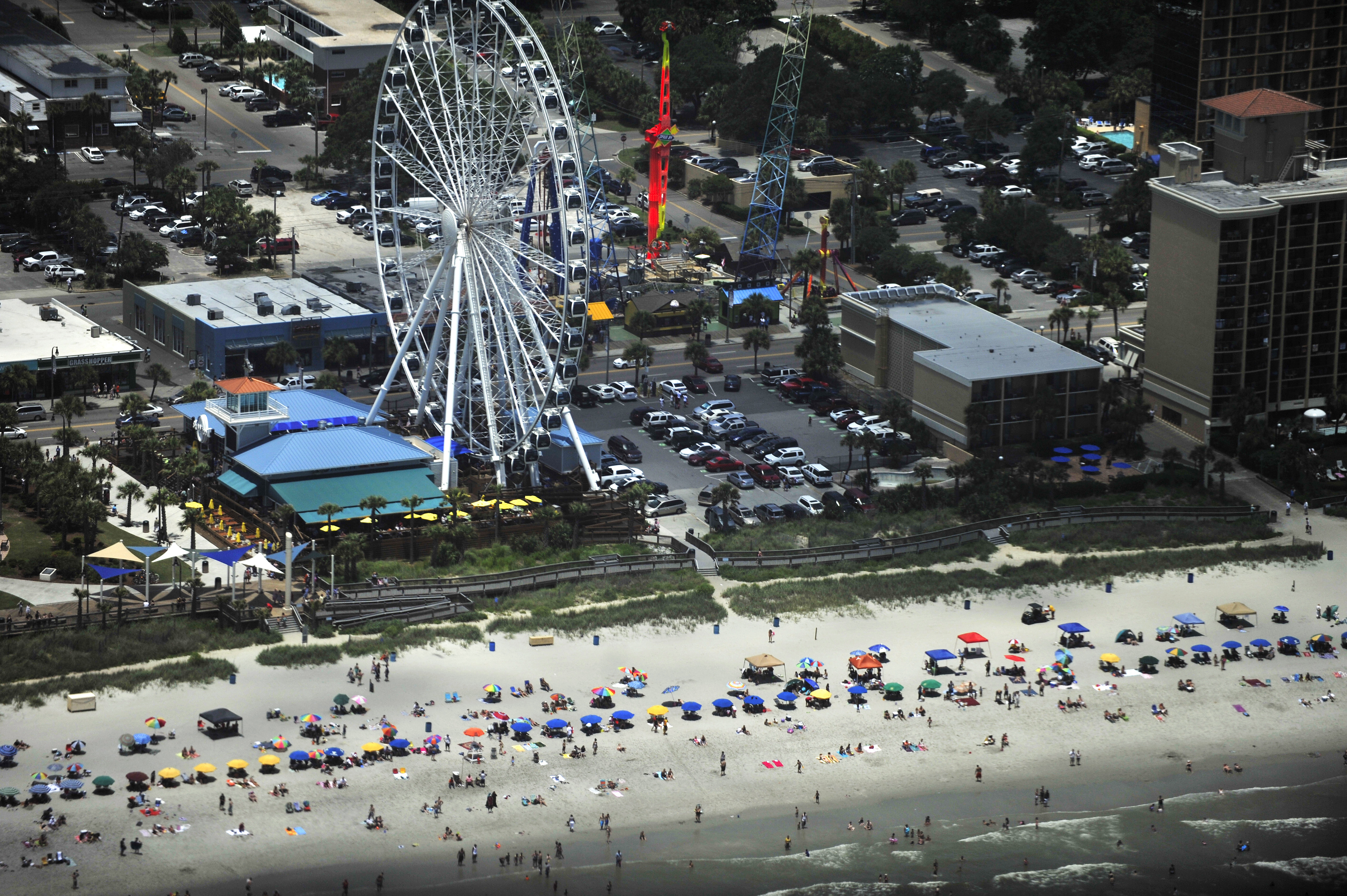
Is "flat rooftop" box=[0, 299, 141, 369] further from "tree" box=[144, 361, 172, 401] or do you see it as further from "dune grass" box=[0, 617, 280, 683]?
"dune grass" box=[0, 617, 280, 683]

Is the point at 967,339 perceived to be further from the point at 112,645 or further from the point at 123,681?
the point at 123,681

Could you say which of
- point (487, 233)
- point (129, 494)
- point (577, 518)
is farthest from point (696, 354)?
point (129, 494)

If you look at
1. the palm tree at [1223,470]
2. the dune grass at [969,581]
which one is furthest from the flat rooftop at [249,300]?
the palm tree at [1223,470]

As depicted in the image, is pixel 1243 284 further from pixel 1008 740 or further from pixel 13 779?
pixel 13 779

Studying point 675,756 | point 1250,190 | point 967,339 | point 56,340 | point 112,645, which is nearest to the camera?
point 675,756

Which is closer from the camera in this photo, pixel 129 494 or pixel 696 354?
pixel 129 494

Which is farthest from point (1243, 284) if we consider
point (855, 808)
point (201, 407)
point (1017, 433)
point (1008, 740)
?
point (201, 407)

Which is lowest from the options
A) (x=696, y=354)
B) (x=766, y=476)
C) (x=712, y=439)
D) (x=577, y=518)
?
(x=577, y=518)
